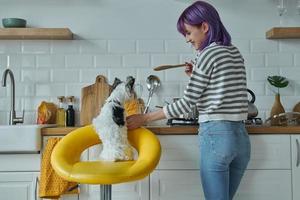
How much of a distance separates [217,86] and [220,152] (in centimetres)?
27

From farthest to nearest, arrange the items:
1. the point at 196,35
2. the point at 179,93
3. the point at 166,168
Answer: the point at 179,93, the point at 166,168, the point at 196,35

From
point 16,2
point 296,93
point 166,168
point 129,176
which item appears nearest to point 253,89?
point 296,93

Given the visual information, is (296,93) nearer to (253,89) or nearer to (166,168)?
(253,89)

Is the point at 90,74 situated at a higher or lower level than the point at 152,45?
lower

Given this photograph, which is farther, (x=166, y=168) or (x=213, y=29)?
(x=166, y=168)

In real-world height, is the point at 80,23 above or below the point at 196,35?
above

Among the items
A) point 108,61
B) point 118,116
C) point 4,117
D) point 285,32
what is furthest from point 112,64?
point 285,32

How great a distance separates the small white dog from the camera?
175 centimetres

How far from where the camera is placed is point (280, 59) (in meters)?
2.59

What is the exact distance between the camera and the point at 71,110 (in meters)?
2.51

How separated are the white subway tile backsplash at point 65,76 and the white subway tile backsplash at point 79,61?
0.04 meters

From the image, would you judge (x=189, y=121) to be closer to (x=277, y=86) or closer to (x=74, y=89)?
(x=277, y=86)

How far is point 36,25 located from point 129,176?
58.2 inches

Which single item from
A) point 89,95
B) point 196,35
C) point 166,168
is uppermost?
point 196,35
